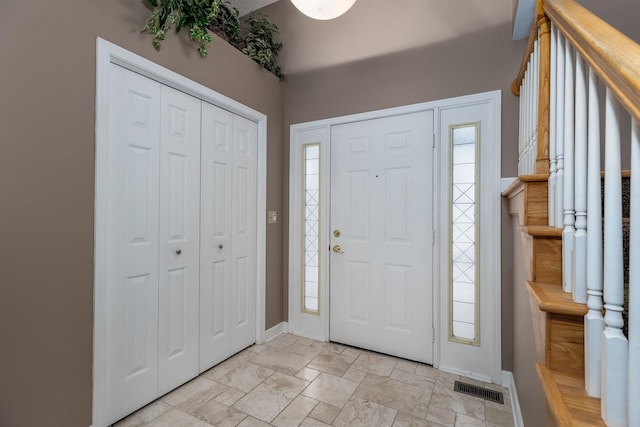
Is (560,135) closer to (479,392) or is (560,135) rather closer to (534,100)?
(534,100)

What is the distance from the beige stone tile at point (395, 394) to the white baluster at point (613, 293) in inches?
56.4

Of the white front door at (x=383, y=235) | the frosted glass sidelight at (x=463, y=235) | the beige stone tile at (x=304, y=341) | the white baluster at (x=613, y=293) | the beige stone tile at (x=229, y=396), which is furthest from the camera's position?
the beige stone tile at (x=304, y=341)

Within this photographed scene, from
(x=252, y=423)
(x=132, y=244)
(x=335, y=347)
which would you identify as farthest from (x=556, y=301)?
(x=335, y=347)

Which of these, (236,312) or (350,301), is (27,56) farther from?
(350,301)

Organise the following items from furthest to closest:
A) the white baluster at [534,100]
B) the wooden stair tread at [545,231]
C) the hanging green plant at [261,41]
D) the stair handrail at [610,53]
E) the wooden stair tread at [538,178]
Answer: the hanging green plant at [261,41]
the white baluster at [534,100]
the wooden stair tread at [538,178]
the wooden stair tread at [545,231]
the stair handrail at [610,53]

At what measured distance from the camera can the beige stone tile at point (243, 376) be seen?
2097 mm

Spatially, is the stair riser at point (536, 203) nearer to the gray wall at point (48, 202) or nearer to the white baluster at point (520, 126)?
the white baluster at point (520, 126)

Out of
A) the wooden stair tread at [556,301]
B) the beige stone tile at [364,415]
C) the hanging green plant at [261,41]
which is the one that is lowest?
the beige stone tile at [364,415]

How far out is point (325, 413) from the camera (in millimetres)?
1828

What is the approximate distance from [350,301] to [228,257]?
1163mm

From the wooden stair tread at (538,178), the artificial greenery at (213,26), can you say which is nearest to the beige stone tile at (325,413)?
the wooden stair tread at (538,178)

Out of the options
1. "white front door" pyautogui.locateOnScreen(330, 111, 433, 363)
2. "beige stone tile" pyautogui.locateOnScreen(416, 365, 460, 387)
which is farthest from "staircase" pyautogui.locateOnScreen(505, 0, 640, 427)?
"beige stone tile" pyautogui.locateOnScreen(416, 365, 460, 387)

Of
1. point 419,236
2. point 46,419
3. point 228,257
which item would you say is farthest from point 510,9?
point 46,419

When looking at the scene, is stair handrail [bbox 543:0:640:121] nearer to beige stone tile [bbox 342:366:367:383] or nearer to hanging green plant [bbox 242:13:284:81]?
beige stone tile [bbox 342:366:367:383]
